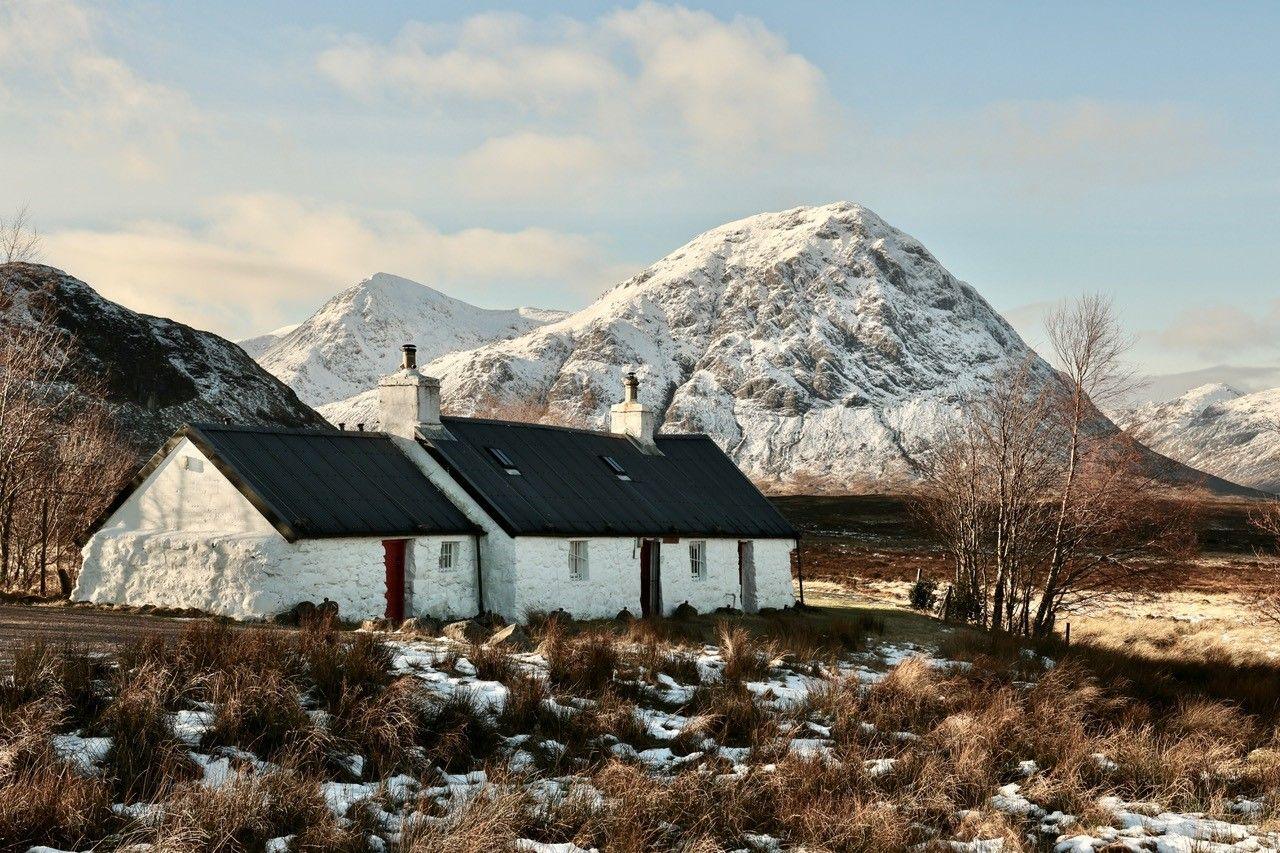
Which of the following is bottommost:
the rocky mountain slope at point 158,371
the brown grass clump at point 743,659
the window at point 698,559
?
the brown grass clump at point 743,659

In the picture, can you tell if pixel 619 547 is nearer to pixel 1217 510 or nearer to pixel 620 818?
pixel 620 818

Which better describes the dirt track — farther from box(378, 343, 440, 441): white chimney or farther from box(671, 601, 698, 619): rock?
box(671, 601, 698, 619): rock

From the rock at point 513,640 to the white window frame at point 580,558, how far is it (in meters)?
9.36

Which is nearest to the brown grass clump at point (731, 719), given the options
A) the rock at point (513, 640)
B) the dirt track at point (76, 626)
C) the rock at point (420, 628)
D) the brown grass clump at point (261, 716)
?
the rock at point (513, 640)

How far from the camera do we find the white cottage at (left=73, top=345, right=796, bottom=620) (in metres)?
24.5

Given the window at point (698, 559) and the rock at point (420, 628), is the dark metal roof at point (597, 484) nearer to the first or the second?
the window at point (698, 559)

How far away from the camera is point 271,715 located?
41.7 ft

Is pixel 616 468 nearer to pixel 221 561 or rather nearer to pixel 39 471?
pixel 221 561

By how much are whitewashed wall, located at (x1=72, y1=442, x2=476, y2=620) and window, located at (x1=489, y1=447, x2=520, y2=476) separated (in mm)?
3723

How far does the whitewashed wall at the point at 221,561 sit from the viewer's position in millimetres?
23922

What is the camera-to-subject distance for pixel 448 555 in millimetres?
27766

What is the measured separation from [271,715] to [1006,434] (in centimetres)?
2665

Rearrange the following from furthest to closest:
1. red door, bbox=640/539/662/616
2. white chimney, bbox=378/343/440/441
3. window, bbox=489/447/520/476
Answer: red door, bbox=640/539/662/616, window, bbox=489/447/520/476, white chimney, bbox=378/343/440/441

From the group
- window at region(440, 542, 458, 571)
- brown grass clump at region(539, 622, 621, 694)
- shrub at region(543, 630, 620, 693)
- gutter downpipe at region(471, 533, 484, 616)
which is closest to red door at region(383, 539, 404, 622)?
window at region(440, 542, 458, 571)
